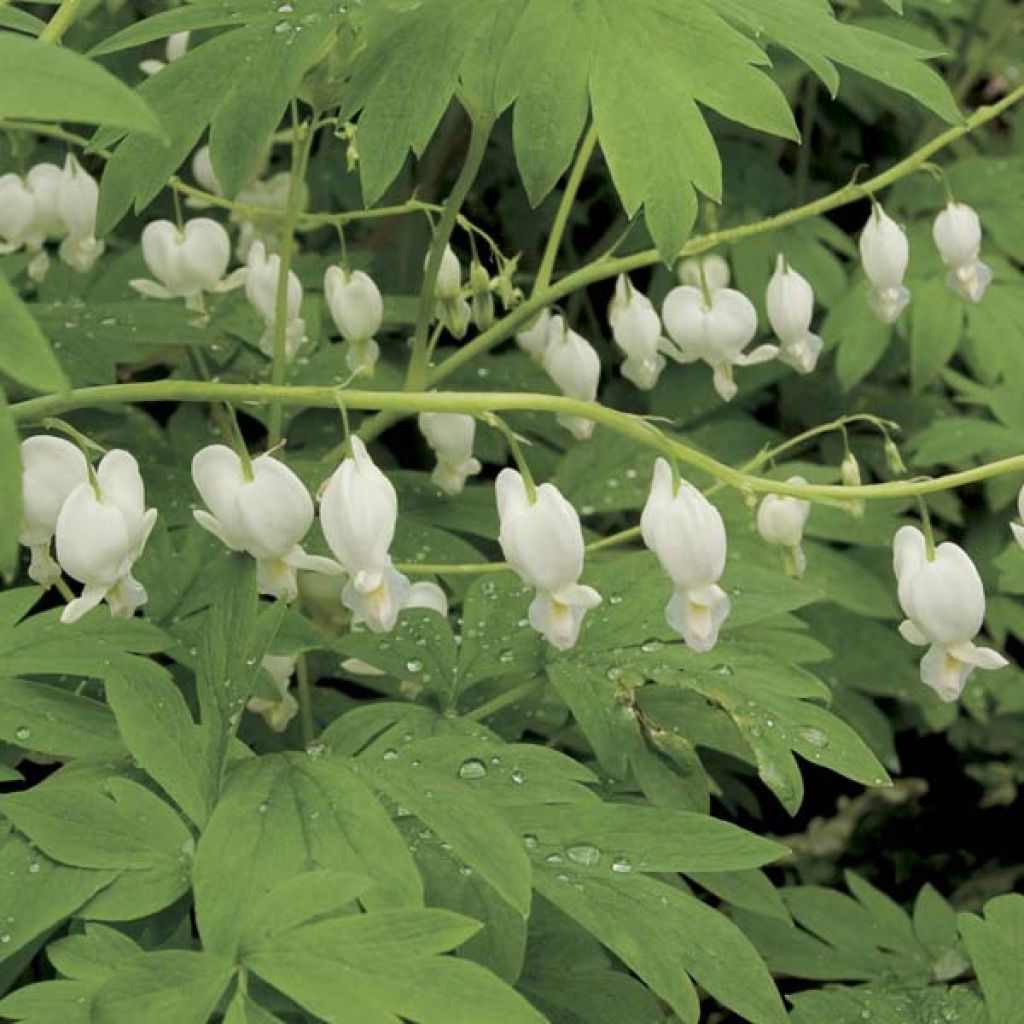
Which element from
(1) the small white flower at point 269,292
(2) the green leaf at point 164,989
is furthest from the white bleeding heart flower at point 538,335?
(2) the green leaf at point 164,989

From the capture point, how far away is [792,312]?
217 centimetres

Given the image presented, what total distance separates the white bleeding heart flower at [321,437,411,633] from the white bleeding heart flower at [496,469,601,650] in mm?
117

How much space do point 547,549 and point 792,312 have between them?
2.41 ft

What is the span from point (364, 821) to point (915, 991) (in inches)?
38.8

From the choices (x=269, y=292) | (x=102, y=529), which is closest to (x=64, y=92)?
(x=102, y=529)

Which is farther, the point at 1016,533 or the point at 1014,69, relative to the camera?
the point at 1014,69

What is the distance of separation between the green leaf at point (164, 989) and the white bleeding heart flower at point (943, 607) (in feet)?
2.51

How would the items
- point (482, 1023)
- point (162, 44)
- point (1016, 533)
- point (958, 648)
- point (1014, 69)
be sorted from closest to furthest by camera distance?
point (482, 1023)
point (1016, 533)
point (958, 648)
point (162, 44)
point (1014, 69)

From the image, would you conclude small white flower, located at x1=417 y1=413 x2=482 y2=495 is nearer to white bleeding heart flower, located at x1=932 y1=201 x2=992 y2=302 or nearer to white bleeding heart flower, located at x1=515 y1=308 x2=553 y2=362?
white bleeding heart flower, located at x1=515 y1=308 x2=553 y2=362

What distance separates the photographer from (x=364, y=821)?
4.87ft

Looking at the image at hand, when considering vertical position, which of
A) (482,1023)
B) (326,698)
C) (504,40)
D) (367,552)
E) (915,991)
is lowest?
(915,991)

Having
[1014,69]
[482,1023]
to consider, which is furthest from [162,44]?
[482,1023]

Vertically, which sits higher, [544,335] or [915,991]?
[544,335]

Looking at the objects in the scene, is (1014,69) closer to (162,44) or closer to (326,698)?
(162,44)
